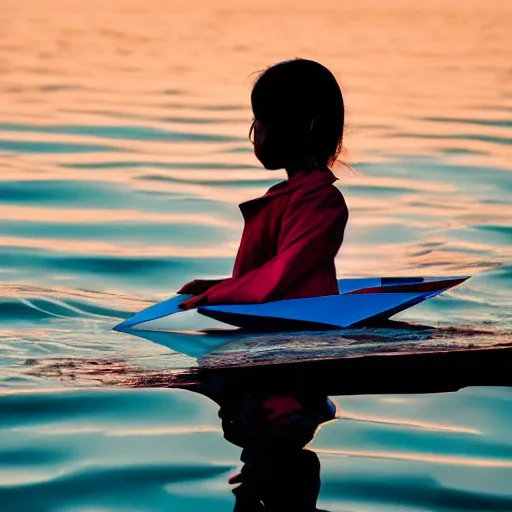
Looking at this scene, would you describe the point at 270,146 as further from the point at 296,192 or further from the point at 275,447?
the point at 275,447

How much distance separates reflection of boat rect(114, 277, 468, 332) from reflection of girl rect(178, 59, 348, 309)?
0.28ft

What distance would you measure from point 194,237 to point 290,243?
123 inches

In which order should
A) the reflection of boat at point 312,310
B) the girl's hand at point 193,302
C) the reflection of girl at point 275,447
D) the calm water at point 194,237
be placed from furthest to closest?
1. the girl's hand at point 193,302
2. the reflection of boat at point 312,310
3. the calm water at point 194,237
4. the reflection of girl at point 275,447

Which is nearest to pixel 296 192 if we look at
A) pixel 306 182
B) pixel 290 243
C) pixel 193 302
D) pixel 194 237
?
pixel 306 182

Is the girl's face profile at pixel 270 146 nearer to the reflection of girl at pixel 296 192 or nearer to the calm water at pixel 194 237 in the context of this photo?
the reflection of girl at pixel 296 192

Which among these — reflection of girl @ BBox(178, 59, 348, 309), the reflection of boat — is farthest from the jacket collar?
the reflection of boat

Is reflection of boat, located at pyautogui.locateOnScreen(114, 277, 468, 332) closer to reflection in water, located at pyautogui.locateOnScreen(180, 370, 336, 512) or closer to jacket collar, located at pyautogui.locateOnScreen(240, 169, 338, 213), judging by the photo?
reflection in water, located at pyautogui.locateOnScreen(180, 370, 336, 512)

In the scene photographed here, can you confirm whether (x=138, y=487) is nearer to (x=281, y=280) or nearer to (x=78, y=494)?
(x=78, y=494)

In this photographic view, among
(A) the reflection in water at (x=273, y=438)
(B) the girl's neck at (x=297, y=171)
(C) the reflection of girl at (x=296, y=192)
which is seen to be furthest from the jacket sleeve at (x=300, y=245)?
(A) the reflection in water at (x=273, y=438)

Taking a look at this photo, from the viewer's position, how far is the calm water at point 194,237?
393 centimetres

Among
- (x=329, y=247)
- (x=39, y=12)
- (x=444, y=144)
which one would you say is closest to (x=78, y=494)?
(x=329, y=247)

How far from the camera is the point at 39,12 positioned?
21031 mm

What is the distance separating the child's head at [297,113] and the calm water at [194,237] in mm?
666

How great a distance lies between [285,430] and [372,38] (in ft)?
48.7
